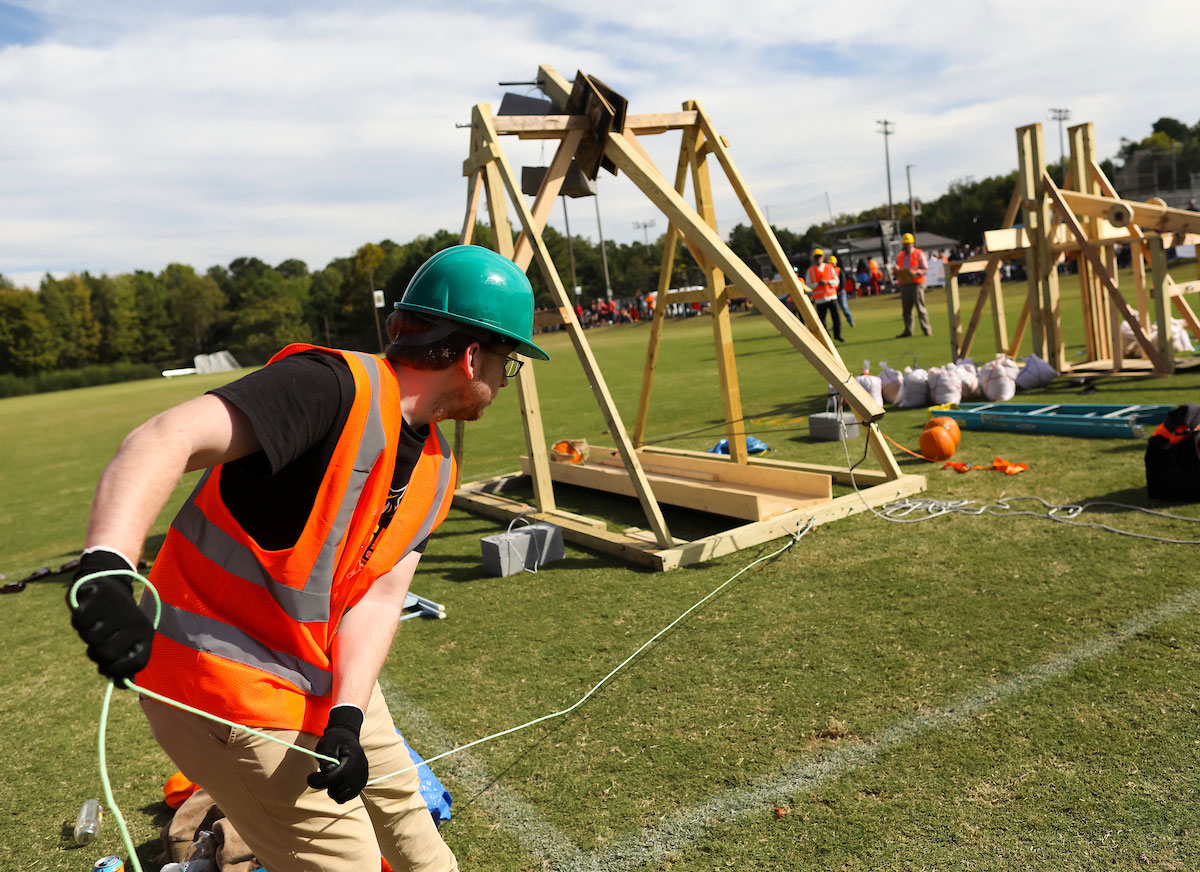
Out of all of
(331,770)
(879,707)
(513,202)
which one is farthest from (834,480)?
(331,770)

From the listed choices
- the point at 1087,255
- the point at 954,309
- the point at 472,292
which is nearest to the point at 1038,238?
the point at 1087,255

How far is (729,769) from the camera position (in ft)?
11.7

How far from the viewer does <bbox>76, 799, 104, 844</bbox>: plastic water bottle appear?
3.65 meters

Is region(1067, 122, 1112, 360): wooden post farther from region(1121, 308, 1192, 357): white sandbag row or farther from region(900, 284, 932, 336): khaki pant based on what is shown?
region(900, 284, 932, 336): khaki pant

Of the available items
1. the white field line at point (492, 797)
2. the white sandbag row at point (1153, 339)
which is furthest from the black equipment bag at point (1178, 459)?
the white sandbag row at point (1153, 339)

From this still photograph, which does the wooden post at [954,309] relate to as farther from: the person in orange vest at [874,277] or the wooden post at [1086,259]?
the person in orange vest at [874,277]

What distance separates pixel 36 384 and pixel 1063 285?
79.6 meters

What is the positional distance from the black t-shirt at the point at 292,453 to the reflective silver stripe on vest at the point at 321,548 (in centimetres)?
6

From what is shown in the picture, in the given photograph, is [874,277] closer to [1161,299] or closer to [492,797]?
[1161,299]

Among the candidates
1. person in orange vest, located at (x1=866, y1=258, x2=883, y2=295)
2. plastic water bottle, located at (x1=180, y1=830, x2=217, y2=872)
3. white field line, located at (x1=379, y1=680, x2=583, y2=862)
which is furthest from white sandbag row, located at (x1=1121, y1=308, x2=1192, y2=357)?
person in orange vest, located at (x1=866, y1=258, x2=883, y2=295)

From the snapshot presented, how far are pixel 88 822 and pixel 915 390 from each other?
10.2 m

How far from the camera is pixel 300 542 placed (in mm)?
1929

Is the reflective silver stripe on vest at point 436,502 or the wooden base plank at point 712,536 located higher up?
the reflective silver stripe on vest at point 436,502

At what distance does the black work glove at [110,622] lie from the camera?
1388 millimetres
